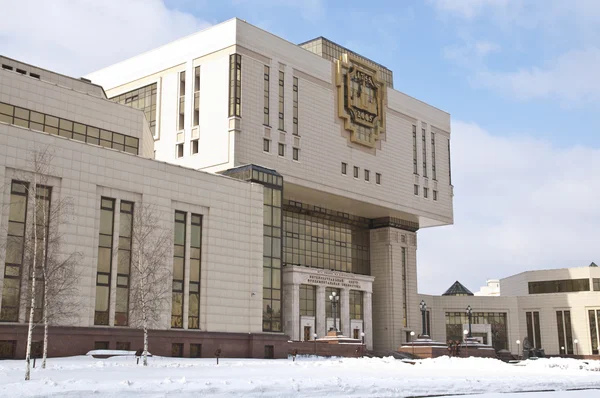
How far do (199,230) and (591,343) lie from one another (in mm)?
72001

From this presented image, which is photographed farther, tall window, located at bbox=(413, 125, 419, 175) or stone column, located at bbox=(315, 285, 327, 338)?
tall window, located at bbox=(413, 125, 419, 175)

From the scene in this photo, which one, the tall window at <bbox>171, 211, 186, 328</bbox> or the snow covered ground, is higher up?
the tall window at <bbox>171, 211, 186, 328</bbox>

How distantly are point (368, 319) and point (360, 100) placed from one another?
86.3ft

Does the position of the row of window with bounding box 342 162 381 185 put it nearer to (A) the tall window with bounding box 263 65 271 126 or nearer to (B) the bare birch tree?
(A) the tall window with bounding box 263 65 271 126

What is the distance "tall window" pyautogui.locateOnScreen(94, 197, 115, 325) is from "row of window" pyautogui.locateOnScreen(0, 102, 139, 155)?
8730 mm

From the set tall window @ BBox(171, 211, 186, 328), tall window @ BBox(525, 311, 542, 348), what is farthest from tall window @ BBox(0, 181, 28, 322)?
tall window @ BBox(525, 311, 542, 348)

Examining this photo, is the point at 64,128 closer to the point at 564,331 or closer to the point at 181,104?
the point at 181,104

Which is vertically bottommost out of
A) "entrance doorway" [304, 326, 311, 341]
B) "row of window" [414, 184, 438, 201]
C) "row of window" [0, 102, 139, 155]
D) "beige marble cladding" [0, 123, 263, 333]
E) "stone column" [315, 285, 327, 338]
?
"entrance doorway" [304, 326, 311, 341]

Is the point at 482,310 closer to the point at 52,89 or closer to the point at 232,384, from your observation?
the point at 52,89

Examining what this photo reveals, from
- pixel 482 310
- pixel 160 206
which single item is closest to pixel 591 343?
pixel 482 310

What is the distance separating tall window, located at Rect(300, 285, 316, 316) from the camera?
81375 millimetres

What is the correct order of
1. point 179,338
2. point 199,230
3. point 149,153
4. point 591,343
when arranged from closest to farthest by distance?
point 179,338 < point 199,230 < point 149,153 < point 591,343

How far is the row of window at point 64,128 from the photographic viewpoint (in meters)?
52.4

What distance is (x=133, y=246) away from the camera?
50594 millimetres
